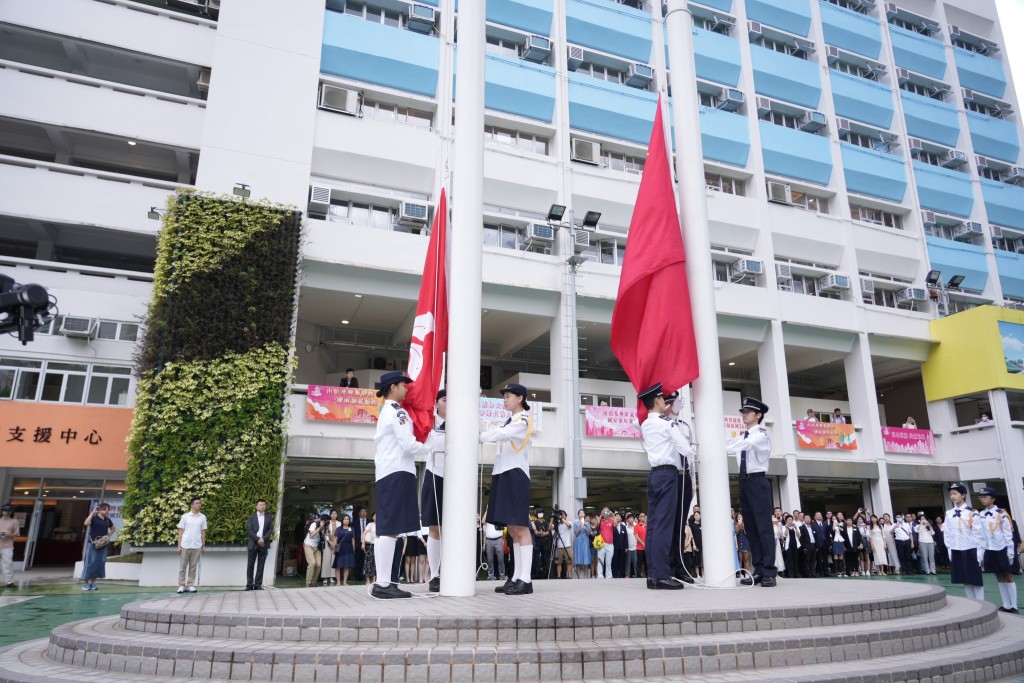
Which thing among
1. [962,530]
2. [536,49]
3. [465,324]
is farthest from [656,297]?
[536,49]

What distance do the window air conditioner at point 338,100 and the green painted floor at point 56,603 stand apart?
1269 centimetres

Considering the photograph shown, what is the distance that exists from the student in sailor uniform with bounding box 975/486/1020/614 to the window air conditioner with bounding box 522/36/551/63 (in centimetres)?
1845

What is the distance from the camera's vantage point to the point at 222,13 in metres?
18.9

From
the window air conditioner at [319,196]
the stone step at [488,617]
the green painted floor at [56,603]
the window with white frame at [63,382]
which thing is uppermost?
the window air conditioner at [319,196]

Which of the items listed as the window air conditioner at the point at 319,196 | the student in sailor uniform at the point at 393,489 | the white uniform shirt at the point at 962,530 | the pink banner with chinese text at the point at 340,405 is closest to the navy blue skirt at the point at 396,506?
the student in sailor uniform at the point at 393,489

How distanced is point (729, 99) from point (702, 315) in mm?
19856

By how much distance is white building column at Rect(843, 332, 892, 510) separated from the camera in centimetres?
2328

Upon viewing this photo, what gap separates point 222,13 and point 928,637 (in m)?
20.7

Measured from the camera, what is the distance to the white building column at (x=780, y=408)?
22.0 m

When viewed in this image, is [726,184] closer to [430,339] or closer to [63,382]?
[430,339]

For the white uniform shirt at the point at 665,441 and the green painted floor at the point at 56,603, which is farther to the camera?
the green painted floor at the point at 56,603

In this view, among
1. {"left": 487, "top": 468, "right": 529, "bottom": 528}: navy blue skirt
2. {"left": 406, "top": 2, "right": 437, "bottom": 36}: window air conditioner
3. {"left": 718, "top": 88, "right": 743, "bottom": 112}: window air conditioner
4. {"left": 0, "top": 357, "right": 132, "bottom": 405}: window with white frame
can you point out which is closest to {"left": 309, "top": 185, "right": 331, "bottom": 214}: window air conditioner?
{"left": 0, "top": 357, "right": 132, "bottom": 405}: window with white frame

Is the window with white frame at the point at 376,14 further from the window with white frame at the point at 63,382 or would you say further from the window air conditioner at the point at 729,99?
the window with white frame at the point at 63,382

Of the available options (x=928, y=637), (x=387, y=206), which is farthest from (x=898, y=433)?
(x=928, y=637)
